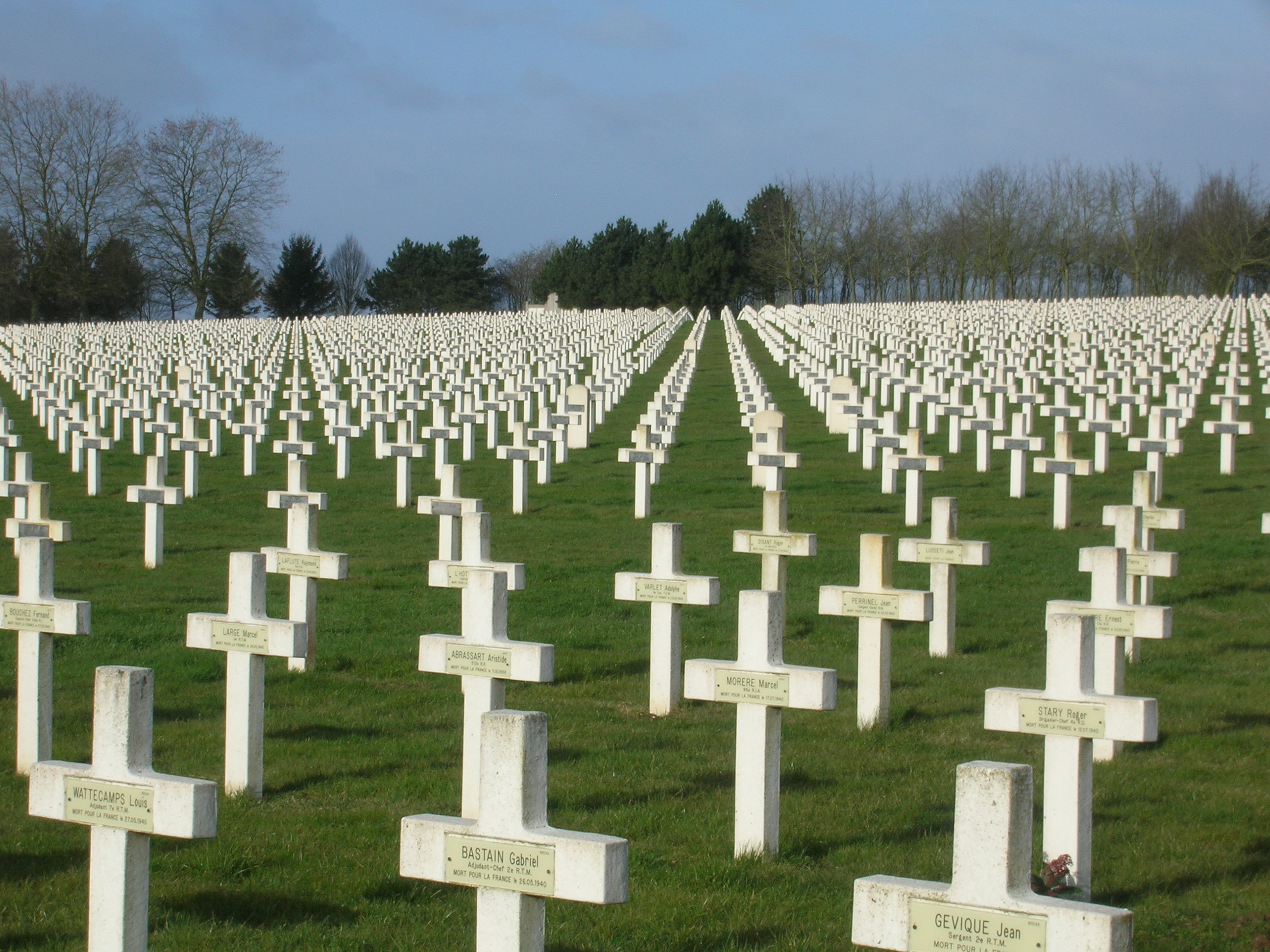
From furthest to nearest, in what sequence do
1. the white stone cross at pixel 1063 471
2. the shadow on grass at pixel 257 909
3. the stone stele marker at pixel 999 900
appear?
the white stone cross at pixel 1063 471, the shadow on grass at pixel 257 909, the stone stele marker at pixel 999 900

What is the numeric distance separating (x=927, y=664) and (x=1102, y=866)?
11.3 ft

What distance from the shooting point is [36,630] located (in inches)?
246

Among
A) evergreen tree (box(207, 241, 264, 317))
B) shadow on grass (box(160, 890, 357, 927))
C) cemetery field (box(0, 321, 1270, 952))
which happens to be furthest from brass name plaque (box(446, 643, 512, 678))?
evergreen tree (box(207, 241, 264, 317))

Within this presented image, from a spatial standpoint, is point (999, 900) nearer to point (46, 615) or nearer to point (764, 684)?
point (764, 684)

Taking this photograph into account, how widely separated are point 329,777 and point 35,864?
1.42m

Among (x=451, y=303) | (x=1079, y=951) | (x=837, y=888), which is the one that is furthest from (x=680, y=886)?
(x=451, y=303)

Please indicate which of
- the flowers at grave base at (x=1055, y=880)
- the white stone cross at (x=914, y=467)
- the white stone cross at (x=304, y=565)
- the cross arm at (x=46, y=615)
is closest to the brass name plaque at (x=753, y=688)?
the flowers at grave base at (x=1055, y=880)

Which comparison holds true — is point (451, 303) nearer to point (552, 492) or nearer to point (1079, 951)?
point (552, 492)

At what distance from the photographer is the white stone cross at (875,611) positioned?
265 inches

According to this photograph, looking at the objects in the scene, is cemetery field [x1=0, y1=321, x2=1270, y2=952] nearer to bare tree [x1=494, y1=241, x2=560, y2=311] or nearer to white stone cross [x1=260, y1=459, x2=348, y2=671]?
white stone cross [x1=260, y1=459, x2=348, y2=671]

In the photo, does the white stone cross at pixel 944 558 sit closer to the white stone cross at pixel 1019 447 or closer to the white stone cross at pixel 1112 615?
the white stone cross at pixel 1112 615

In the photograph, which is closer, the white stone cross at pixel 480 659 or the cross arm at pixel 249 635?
the white stone cross at pixel 480 659

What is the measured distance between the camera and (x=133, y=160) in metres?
70.2

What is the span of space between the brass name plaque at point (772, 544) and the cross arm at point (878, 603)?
1.44 m
